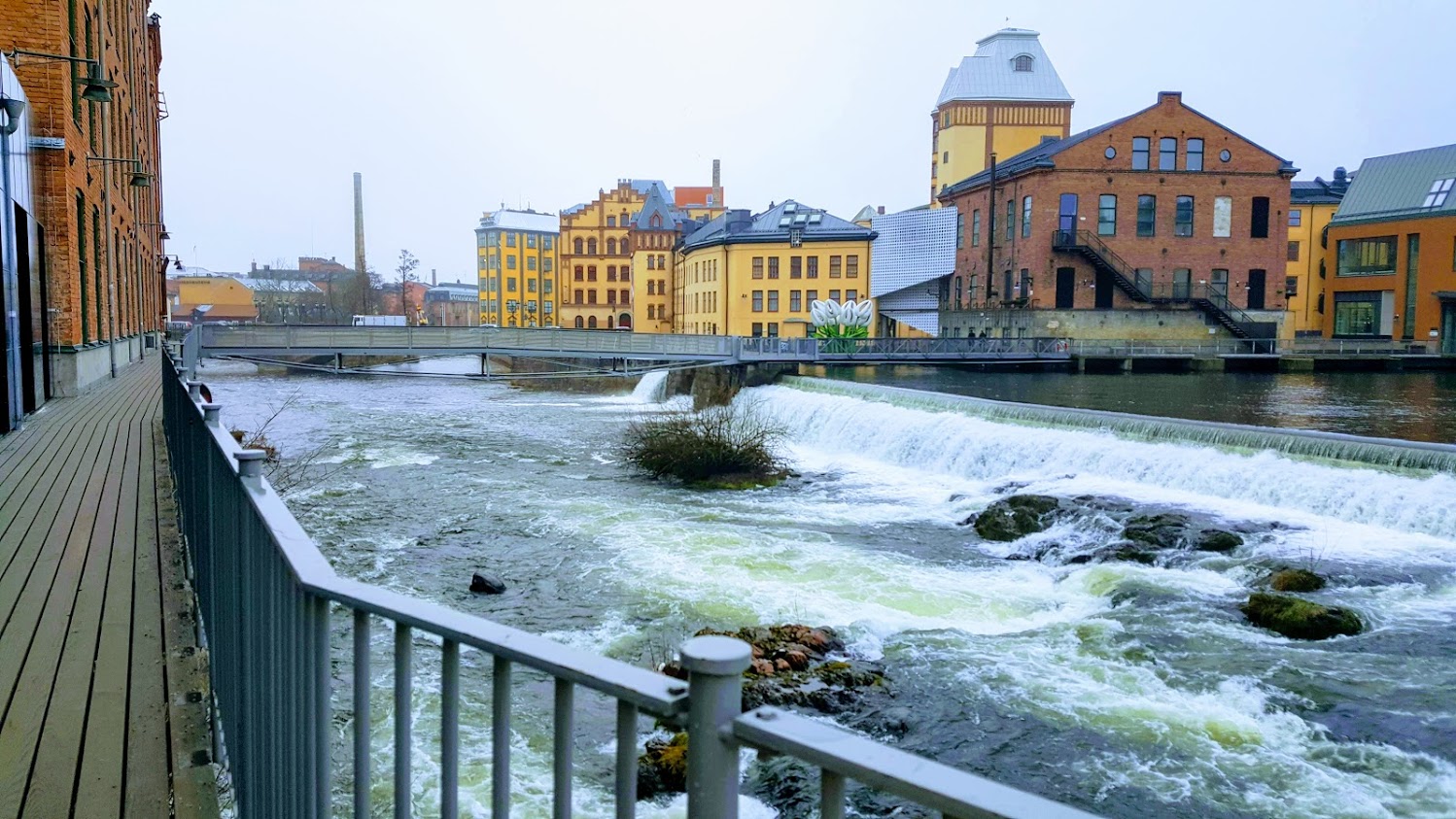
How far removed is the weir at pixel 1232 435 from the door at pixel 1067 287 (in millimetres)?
26235

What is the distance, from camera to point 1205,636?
36.8 feet

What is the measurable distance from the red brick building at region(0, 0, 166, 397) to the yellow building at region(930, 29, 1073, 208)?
5125 centimetres

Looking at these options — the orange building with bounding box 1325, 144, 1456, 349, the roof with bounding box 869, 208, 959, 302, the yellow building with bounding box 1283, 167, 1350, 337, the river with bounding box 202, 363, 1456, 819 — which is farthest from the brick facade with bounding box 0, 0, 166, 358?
the yellow building with bounding box 1283, 167, 1350, 337

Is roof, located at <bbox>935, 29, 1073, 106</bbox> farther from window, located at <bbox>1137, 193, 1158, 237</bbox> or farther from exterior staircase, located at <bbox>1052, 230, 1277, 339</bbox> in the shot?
exterior staircase, located at <bbox>1052, 230, 1277, 339</bbox>

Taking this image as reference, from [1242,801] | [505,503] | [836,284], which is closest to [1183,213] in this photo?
[836,284]

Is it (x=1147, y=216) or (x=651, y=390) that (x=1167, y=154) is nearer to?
(x=1147, y=216)

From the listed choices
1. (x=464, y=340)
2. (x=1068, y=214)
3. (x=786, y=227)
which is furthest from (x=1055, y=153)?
(x=464, y=340)

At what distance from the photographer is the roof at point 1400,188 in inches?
2212

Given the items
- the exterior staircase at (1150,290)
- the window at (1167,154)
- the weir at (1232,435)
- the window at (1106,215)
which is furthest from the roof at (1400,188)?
the weir at (1232,435)

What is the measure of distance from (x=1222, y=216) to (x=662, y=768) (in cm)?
5137

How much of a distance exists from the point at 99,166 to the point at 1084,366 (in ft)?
113

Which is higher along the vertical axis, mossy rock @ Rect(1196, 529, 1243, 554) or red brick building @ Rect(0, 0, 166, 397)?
red brick building @ Rect(0, 0, 166, 397)

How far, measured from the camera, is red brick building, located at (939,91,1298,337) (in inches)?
2013

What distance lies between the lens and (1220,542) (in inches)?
573
